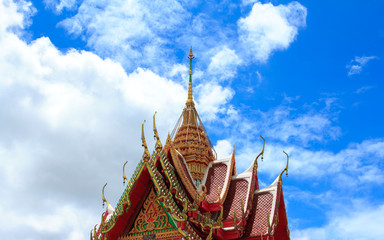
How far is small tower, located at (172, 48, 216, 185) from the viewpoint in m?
15.6

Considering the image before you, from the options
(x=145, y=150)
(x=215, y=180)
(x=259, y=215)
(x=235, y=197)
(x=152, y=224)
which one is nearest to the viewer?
(x=152, y=224)

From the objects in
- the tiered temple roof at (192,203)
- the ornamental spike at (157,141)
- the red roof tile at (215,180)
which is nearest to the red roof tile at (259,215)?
the tiered temple roof at (192,203)

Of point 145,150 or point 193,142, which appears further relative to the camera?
point 193,142

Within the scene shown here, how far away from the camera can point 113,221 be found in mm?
12820

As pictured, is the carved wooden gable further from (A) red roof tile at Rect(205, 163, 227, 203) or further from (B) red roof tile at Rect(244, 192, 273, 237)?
(B) red roof tile at Rect(244, 192, 273, 237)

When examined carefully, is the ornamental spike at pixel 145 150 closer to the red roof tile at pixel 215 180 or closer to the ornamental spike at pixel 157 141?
the ornamental spike at pixel 157 141

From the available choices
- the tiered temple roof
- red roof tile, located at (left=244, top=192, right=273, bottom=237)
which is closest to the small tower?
the tiered temple roof

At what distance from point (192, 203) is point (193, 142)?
9.48 feet

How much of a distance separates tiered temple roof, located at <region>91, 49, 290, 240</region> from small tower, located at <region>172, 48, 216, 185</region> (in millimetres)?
32

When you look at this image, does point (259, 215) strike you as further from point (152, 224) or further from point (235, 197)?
point (152, 224)

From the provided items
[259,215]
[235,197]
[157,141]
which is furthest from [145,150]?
[259,215]

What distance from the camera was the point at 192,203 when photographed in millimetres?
13469

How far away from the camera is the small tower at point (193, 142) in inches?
613

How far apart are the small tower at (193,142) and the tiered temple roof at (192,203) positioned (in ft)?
0.11
